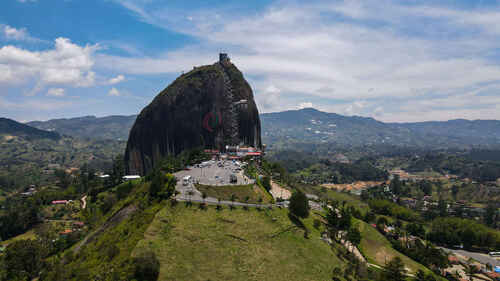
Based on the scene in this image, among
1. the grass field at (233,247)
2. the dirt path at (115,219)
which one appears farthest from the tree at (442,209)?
the dirt path at (115,219)

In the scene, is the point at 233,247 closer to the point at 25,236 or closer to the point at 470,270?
the point at 470,270

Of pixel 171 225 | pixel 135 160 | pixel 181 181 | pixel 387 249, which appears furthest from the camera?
pixel 135 160

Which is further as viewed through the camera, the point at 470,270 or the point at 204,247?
the point at 470,270

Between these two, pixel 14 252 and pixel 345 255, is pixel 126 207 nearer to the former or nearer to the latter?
pixel 14 252

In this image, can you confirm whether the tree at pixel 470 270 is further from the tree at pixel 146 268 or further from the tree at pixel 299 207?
the tree at pixel 146 268

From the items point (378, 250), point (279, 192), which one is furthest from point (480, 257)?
point (279, 192)

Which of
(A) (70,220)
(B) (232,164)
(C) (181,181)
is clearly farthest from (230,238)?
(A) (70,220)
